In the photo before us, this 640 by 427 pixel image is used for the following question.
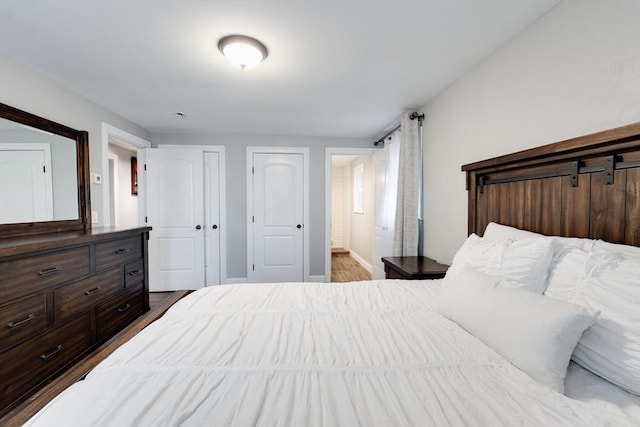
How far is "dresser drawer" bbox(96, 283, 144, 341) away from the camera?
2117 millimetres

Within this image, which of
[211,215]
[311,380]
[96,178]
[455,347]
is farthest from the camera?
[211,215]

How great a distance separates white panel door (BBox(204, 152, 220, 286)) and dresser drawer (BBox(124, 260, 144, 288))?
3.95ft

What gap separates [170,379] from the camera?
0.80 m

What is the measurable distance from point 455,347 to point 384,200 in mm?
2594

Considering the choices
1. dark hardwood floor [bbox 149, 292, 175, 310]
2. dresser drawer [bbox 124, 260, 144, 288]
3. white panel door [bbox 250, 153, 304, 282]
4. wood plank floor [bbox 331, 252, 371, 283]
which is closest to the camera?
dresser drawer [bbox 124, 260, 144, 288]

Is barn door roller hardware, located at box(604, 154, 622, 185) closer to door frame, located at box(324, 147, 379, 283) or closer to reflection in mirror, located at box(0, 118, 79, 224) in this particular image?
door frame, located at box(324, 147, 379, 283)

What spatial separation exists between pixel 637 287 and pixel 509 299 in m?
0.34

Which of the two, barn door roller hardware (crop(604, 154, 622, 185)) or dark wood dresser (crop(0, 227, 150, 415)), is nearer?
barn door roller hardware (crop(604, 154, 622, 185))

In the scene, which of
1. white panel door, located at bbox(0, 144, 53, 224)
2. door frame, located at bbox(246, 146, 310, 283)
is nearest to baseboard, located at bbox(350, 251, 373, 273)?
door frame, located at bbox(246, 146, 310, 283)

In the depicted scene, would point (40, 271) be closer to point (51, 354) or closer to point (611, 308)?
point (51, 354)

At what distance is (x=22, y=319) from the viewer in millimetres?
1521

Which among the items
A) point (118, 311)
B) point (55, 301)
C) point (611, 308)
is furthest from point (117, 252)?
point (611, 308)

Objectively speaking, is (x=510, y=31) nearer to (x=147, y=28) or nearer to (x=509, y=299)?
(x=509, y=299)

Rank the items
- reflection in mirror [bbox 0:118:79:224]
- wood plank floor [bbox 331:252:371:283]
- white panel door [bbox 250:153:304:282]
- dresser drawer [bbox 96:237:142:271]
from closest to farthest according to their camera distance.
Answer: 1. reflection in mirror [bbox 0:118:79:224]
2. dresser drawer [bbox 96:237:142:271]
3. white panel door [bbox 250:153:304:282]
4. wood plank floor [bbox 331:252:371:283]
